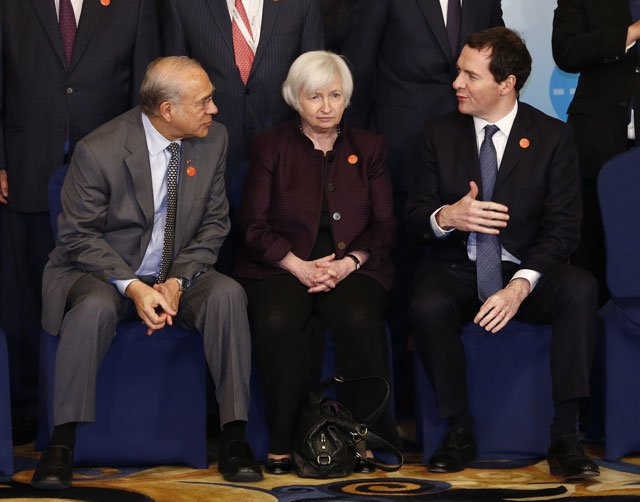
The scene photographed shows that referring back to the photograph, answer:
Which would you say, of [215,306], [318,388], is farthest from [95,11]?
[318,388]

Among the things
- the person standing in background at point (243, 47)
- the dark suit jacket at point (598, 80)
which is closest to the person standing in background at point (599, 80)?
the dark suit jacket at point (598, 80)

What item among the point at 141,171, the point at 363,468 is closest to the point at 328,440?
the point at 363,468

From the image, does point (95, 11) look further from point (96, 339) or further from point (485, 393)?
point (485, 393)

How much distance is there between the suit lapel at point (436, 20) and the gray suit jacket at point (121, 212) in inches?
37.6

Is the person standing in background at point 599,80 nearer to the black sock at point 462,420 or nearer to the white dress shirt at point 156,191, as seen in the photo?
the black sock at point 462,420

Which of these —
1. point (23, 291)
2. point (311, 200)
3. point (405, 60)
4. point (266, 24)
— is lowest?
point (23, 291)

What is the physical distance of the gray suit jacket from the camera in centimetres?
431

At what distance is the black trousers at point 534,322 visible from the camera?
421 cm

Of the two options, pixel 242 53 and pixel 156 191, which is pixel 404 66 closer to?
pixel 242 53

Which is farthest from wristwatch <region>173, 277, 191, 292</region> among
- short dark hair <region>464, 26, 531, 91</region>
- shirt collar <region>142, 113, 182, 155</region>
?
short dark hair <region>464, 26, 531, 91</region>

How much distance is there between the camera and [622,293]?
432 cm

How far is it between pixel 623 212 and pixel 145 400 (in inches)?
64.0

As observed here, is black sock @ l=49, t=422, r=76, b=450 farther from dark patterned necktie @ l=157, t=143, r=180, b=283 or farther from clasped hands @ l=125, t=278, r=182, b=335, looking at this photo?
dark patterned necktie @ l=157, t=143, r=180, b=283

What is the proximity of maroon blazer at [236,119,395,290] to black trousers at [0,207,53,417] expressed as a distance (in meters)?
0.79
